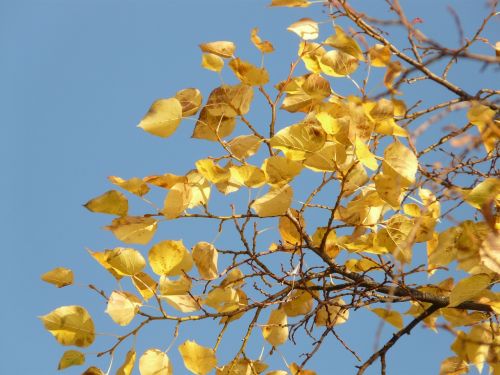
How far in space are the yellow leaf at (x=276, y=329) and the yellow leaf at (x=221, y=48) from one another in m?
0.37

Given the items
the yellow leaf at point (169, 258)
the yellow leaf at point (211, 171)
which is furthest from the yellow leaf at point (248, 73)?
the yellow leaf at point (169, 258)

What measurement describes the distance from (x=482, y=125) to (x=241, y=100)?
31 centimetres

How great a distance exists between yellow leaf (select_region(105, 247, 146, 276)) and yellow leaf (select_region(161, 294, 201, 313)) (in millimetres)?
51

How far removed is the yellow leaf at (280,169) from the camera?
770 millimetres

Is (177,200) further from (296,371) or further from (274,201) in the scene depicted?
(296,371)

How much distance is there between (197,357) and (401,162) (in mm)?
342

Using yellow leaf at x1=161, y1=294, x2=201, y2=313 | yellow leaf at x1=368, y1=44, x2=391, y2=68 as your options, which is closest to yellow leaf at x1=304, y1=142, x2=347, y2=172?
yellow leaf at x1=368, y1=44, x2=391, y2=68

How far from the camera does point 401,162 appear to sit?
0.74 m

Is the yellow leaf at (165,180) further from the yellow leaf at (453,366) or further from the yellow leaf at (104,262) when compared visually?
the yellow leaf at (453,366)

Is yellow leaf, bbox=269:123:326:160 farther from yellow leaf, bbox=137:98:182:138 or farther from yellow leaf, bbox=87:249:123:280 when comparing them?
yellow leaf, bbox=87:249:123:280

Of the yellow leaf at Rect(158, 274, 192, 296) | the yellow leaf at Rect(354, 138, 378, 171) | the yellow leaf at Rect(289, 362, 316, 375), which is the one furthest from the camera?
the yellow leaf at Rect(289, 362, 316, 375)

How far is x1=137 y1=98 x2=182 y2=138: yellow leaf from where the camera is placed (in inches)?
32.0

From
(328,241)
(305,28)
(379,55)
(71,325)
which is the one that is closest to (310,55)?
(305,28)

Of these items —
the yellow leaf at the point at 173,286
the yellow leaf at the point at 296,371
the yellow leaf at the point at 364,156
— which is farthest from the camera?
the yellow leaf at the point at 296,371
